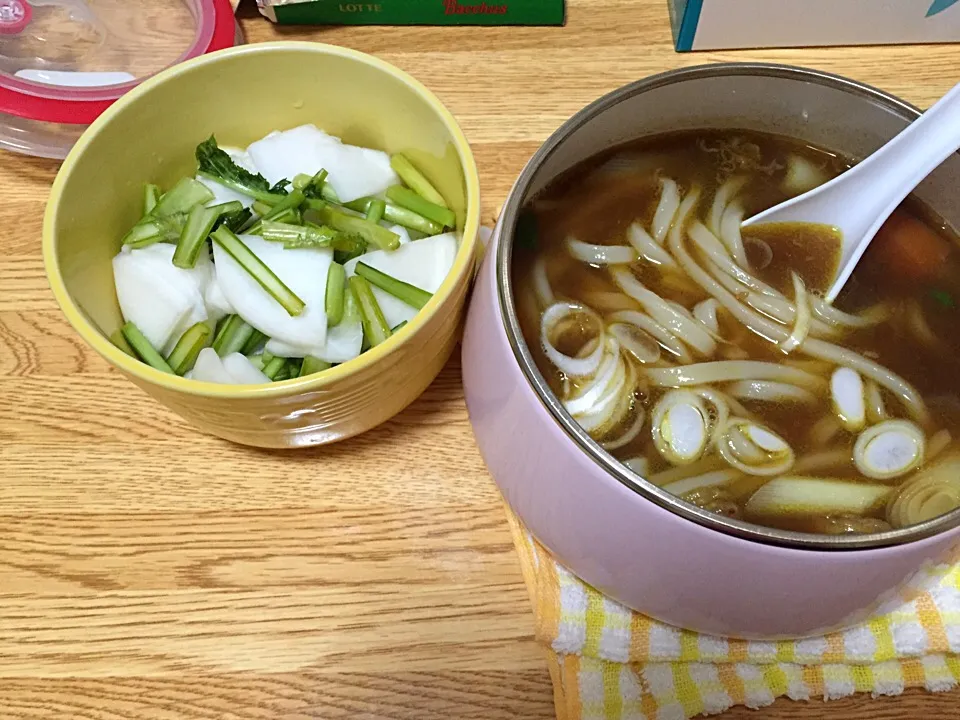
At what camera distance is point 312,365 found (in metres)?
0.61

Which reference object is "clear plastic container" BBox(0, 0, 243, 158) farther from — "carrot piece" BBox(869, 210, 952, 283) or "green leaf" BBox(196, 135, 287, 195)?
"carrot piece" BBox(869, 210, 952, 283)

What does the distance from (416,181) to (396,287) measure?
0.13 metres

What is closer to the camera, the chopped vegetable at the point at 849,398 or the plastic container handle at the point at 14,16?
the chopped vegetable at the point at 849,398

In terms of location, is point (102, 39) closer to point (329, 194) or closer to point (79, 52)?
point (79, 52)

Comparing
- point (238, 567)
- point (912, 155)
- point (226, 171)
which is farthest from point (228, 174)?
point (912, 155)

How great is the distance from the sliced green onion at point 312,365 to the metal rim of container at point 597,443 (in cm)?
18

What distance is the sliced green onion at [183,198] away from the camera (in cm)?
66

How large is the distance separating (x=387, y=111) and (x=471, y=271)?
0.20 metres

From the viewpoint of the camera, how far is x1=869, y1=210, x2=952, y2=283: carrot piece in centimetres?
64

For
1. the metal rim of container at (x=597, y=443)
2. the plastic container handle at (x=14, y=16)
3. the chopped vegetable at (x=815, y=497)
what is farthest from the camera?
the plastic container handle at (x=14, y=16)

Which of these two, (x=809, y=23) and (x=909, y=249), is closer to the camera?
(x=909, y=249)

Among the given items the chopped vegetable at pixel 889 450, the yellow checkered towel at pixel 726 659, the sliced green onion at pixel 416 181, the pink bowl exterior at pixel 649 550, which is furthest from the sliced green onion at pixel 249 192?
the chopped vegetable at pixel 889 450

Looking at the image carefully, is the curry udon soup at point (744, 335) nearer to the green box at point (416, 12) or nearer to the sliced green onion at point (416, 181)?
the sliced green onion at point (416, 181)

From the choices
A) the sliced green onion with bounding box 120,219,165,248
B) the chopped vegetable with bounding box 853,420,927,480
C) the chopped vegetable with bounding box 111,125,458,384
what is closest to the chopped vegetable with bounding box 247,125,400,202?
the chopped vegetable with bounding box 111,125,458,384
